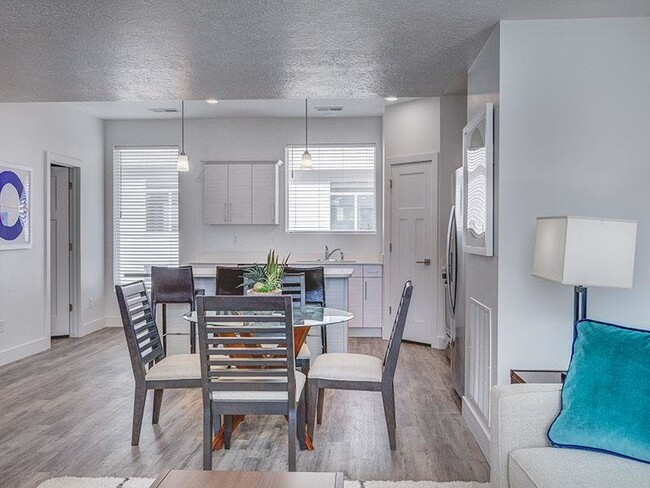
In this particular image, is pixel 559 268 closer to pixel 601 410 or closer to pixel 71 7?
pixel 601 410

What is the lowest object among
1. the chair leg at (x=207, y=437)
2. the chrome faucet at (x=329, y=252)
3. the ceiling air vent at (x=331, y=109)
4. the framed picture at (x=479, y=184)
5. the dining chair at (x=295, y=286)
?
the chair leg at (x=207, y=437)

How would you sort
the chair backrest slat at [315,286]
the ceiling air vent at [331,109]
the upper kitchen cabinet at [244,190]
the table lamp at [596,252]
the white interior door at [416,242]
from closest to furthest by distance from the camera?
the table lamp at [596,252] < the chair backrest slat at [315,286] < the white interior door at [416,242] < the ceiling air vent at [331,109] < the upper kitchen cabinet at [244,190]

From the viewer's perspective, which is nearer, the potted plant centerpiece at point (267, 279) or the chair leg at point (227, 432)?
the chair leg at point (227, 432)

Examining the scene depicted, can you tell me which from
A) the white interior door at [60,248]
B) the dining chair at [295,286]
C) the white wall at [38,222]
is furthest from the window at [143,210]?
the dining chair at [295,286]

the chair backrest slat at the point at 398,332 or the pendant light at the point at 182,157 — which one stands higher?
the pendant light at the point at 182,157

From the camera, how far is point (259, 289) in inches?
137

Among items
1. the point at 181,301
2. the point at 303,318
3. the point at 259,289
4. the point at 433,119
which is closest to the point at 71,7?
the point at 259,289

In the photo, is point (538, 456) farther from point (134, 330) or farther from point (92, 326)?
point (92, 326)

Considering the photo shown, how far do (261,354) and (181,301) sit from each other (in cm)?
229

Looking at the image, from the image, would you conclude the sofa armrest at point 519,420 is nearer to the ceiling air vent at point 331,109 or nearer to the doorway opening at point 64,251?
the ceiling air vent at point 331,109

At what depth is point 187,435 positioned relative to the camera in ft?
11.3

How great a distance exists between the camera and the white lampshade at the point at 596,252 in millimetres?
2295

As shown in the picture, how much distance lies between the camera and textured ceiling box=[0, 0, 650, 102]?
9.16 ft

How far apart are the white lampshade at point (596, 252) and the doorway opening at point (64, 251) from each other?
235 inches
